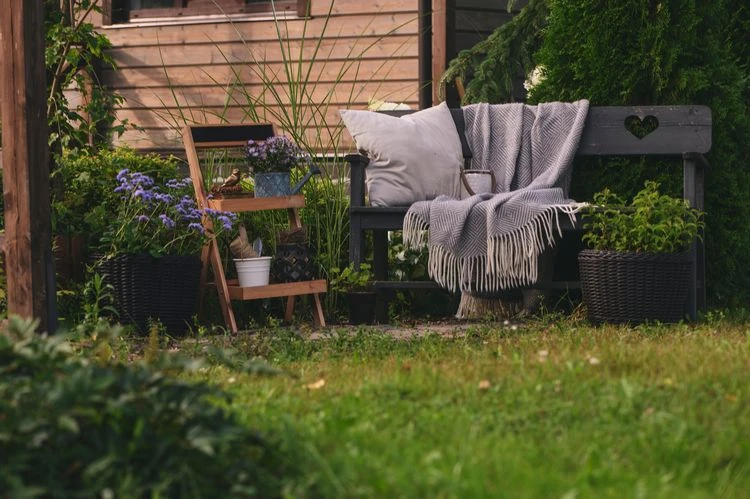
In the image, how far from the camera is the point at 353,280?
5.96 metres

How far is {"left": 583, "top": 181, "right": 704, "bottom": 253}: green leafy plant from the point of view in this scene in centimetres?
536

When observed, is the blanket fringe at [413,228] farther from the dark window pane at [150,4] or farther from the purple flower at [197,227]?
the dark window pane at [150,4]

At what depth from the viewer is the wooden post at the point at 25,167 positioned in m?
4.54

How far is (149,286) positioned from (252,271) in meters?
0.62

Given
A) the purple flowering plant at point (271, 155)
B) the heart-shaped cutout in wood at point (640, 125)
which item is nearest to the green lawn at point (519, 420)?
the purple flowering plant at point (271, 155)

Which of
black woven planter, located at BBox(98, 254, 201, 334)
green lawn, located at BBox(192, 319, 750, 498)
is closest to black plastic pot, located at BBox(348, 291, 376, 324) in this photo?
black woven planter, located at BBox(98, 254, 201, 334)

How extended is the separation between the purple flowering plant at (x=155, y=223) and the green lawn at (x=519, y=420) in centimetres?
Answer: 149

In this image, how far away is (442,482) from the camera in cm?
246

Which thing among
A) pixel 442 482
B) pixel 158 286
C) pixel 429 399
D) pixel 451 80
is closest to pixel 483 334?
pixel 158 286

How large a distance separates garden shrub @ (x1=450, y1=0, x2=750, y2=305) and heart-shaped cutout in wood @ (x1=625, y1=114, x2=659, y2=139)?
145 millimetres

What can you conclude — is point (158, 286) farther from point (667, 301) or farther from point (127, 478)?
point (127, 478)

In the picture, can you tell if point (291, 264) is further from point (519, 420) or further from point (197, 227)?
point (519, 420)

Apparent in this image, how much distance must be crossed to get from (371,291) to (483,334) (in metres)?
0.94

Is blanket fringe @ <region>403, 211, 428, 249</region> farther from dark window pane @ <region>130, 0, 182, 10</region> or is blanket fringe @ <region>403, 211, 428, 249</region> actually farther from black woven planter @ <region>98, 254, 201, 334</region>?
dark window pane @ <region>130, 0, 182, 10</region>
